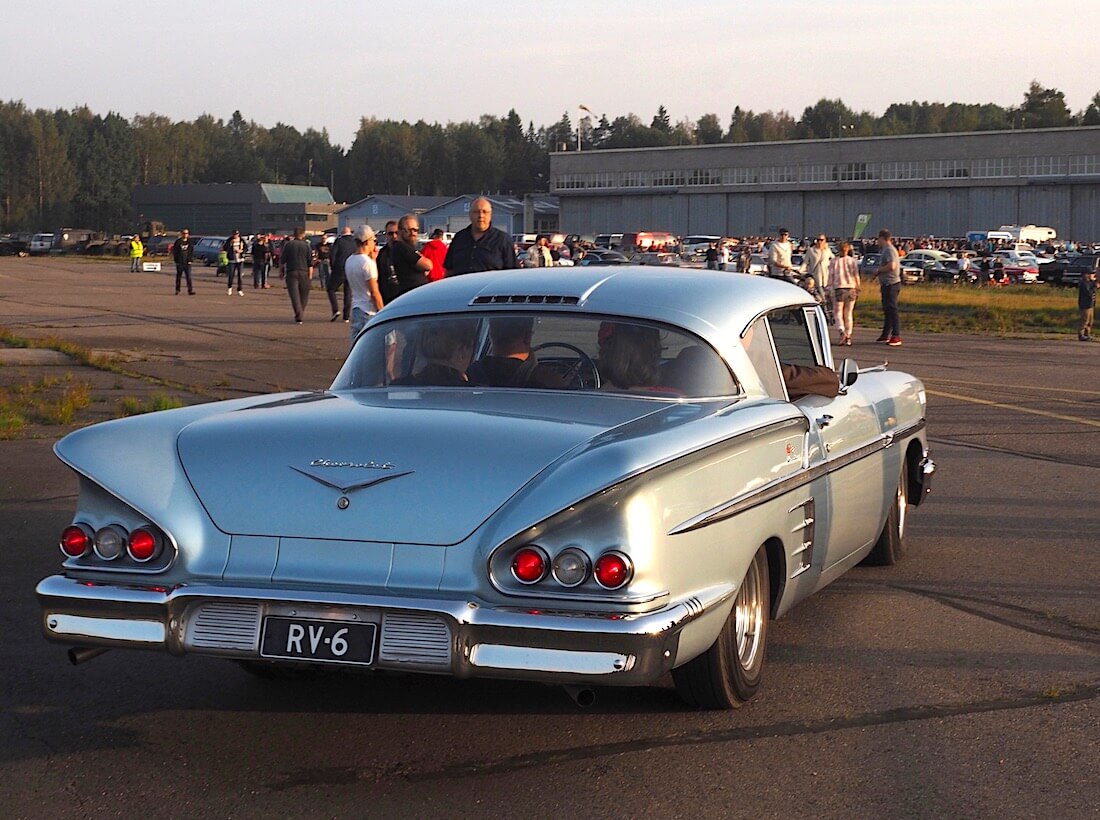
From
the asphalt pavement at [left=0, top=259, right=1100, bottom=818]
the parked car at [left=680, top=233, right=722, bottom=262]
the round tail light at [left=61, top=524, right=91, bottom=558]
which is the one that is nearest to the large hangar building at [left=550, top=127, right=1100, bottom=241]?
the parked car at [left=680, top=233, right=722, bottom=262]

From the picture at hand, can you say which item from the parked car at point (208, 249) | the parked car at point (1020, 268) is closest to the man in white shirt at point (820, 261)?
the parked car at point (1020, 268)

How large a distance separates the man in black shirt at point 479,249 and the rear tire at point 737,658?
7629 mm

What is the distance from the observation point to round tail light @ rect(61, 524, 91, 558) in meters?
4.79

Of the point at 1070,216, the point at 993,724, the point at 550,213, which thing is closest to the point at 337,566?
the point at 993,724

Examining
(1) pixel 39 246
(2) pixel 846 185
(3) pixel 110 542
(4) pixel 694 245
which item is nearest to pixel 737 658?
(3) pixel 110 542

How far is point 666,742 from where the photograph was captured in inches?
192

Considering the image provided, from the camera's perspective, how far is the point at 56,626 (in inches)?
186

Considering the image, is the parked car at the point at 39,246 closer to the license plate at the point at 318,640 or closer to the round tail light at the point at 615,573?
the license plate at the point at 318,640

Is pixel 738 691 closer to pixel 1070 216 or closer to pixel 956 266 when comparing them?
pixel 956 266

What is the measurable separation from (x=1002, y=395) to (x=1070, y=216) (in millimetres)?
91889

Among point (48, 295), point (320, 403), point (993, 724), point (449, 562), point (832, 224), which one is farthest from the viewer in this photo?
point (832, 224)

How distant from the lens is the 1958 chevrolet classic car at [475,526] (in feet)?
14.3

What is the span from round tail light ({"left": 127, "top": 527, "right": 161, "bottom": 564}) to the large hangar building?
104621 mm

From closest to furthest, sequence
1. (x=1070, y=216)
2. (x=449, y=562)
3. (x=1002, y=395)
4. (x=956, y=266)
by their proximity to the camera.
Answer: (x=449, y=562) < (x=1002, y=395) < (x=956, y=266) < (x=1070, y=216)
